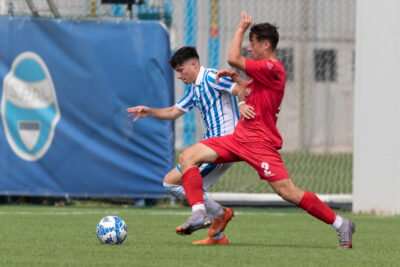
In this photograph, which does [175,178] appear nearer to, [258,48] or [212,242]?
[212,242]

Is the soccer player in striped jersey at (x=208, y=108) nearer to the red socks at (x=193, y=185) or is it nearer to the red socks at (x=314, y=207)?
the red socks at (x=193, y=185)

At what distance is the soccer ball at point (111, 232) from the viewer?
637cm

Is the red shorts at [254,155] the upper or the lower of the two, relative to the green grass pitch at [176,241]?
upper

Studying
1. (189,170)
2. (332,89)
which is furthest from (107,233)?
(332,89)

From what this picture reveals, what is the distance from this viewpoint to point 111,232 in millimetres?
6371

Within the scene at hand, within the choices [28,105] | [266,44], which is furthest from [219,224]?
[28,105]

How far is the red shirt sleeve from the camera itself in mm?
6195

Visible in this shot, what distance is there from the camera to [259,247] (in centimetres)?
647

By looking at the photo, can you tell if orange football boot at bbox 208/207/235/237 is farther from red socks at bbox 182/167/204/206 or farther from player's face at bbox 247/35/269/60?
player's face at bbox 247/35/269/60

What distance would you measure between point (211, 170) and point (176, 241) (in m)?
0.64

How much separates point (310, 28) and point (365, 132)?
686 centimetres

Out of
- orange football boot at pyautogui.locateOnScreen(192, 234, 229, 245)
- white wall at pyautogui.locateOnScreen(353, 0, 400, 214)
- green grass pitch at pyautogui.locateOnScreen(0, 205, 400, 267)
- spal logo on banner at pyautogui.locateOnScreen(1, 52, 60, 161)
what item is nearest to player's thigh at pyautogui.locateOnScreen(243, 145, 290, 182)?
green grass pitch at pyautogui.locateOnScreen(0, 205, 400, 267)

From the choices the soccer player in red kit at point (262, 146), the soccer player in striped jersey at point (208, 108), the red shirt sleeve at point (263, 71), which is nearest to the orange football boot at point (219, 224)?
the soccer player in striped jersey at point (208, 108)

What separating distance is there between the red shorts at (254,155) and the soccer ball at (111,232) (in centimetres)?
87
